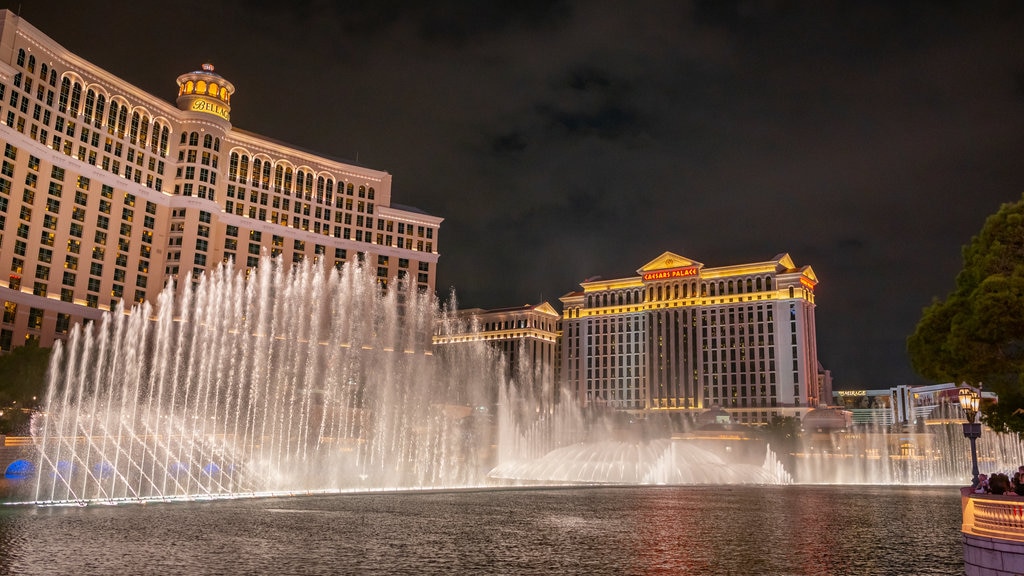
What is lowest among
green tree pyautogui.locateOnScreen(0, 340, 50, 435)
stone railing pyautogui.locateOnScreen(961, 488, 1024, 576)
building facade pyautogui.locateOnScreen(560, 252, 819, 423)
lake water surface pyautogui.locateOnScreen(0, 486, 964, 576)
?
lake water surface pyautogui.locateOnScreen(0, 486, 964, 576)

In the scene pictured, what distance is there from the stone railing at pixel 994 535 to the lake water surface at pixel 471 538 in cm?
138

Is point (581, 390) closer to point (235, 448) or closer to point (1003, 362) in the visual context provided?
point (235, 448)

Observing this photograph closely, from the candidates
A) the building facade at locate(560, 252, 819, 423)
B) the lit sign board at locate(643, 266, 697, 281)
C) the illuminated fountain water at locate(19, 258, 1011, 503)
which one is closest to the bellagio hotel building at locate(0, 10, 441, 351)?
the illuminated fountain water at locate(19, 258, 1011, 503)

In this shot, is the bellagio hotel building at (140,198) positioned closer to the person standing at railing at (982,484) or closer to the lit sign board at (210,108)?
the lit sign board at (210,108)

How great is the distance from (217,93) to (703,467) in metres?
76.4

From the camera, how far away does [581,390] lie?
13612 cm

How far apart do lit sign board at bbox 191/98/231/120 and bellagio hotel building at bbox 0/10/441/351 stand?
0.18m

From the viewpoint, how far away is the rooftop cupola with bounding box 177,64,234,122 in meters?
93.2

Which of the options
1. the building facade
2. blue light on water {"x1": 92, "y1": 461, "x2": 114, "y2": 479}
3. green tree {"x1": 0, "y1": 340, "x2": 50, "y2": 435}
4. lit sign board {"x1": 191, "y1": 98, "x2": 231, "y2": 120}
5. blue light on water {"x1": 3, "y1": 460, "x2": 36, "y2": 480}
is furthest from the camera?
the building facade

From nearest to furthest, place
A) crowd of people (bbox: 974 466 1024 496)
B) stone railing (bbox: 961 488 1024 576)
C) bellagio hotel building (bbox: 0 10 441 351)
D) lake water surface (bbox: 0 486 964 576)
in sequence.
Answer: stone railing (bbox: 961 488 1024 576) < crowd of people (bbox: 974 466 1024 496) < lake water surface (bbox: 0 486 964 576) < bellagio hotel building (bbox: 0 10 441 351)

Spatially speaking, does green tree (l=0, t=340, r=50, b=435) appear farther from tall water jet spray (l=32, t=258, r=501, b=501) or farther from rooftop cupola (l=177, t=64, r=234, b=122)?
rooftop cupola (l=177, t=64, r=234, b=122)

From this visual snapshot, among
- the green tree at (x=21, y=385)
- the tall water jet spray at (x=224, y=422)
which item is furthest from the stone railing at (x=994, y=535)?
the green tree at (x=21, y=385)

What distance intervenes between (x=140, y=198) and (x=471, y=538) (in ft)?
273

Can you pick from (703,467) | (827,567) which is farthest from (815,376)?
(827,567)
